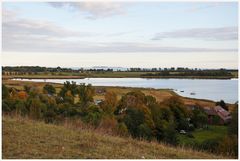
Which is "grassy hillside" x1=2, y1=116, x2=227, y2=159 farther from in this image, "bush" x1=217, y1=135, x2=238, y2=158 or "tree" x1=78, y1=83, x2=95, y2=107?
"tree" x1=78, y1=83, x2=95, y2=107

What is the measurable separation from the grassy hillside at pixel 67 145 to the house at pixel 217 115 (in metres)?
26.2

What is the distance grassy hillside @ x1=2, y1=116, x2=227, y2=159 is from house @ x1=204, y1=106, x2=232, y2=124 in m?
26.2

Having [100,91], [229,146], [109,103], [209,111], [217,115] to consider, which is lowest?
[217,115]

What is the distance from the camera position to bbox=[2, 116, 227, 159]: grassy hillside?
6062 mm

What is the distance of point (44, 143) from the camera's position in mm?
6645

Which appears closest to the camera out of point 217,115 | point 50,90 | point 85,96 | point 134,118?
point 134,118

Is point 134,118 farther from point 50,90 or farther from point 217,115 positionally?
point 217,115

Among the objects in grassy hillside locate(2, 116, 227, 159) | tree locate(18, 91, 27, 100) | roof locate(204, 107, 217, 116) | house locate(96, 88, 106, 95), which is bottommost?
roof locate(204, 107, 217, 116)

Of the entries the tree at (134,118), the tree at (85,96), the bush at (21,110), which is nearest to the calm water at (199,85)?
the bush at (21,110)

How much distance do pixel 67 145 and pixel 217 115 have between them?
1334 inches

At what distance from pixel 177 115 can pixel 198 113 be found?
150 inches

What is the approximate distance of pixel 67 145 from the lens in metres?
6.67

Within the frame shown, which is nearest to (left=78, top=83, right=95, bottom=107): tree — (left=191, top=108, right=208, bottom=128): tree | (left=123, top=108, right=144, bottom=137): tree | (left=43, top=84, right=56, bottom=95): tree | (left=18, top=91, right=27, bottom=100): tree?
(left=43, top=84, right=56, bottom=95): tree

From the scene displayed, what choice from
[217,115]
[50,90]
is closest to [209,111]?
[217,115]
